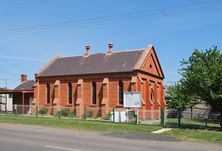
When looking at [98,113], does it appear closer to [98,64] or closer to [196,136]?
[98,64]

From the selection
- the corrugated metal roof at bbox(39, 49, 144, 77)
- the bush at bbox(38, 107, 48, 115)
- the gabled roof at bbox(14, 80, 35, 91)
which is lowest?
the bush at bbox(38, 107, 48, 115)

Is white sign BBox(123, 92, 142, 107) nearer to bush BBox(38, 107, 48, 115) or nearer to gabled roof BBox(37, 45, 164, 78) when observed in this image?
gabled roof BBox(37, 45, 164, 78)

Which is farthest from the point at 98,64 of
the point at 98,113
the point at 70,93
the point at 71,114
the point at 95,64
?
the point at 71,114

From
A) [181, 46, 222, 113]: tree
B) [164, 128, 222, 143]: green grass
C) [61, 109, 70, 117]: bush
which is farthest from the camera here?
[61, 109, 70, 117]: bush

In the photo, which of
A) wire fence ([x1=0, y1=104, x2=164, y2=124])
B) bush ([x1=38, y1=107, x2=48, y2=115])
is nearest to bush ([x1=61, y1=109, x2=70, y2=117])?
wire fence ([x1=0, y1=104, x2=164, y2=124])

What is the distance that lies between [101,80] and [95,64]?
3.09 metres

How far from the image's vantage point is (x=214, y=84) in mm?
24781

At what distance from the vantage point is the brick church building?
139ft

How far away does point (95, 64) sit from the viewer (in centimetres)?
4631

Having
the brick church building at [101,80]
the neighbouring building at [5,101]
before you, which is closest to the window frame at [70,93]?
the brick church building at [101,80]

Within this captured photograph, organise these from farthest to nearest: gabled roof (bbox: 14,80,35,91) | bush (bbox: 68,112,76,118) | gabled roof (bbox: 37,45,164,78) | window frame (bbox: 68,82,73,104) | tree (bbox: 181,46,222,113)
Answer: gabled roof (bbox: 14,80,35,91)
window frame (bbox: 68,82,73,104)
bush (bbox: 68,112,76,118)
gabled roof (bbox: 37,45,164,78)
tree (bbox: 181,46,222,113)

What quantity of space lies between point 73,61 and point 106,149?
36573 mm

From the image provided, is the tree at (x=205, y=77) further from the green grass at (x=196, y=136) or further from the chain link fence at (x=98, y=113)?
the chain link fence at (x=98, y=113)

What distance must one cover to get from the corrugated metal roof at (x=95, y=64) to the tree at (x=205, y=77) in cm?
1547
